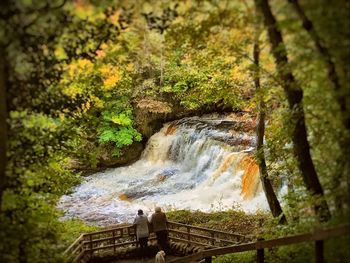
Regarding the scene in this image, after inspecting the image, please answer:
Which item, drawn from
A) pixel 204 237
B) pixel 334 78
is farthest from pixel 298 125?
pixel 204 237

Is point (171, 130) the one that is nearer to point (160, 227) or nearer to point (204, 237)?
point (160, 227)

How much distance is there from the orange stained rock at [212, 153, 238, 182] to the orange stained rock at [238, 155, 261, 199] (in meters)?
1.16

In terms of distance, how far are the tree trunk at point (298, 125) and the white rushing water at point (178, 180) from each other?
10015 millimetres

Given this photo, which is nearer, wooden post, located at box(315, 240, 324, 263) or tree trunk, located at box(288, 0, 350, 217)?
tree trunk, located at box(288, 0, 350, 217)

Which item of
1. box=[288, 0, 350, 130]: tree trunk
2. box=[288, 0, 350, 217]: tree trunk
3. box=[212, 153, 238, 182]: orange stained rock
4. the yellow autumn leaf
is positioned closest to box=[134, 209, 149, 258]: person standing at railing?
the yellow autumn leaf

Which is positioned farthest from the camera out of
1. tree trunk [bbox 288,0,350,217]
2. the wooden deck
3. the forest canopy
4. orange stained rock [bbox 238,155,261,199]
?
orange stained rock [bbox 238,155,261,199]

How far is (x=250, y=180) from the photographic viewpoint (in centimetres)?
1844

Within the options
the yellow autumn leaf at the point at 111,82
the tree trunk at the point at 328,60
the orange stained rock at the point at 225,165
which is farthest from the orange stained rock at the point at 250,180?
the tree trunk at the point at 328,60

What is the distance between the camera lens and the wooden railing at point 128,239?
39.2 feet

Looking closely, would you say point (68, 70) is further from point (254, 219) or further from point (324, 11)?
point (254, 219)

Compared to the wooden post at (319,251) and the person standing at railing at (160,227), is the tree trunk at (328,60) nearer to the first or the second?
the wooden post at (319,251)

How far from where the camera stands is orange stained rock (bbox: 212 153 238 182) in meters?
20.4

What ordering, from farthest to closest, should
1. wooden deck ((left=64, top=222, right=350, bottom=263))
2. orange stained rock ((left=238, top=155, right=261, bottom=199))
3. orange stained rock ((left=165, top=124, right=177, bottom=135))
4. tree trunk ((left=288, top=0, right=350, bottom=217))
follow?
orange stained rock ((left=165, top=124, right=177, bottom=135)), orange stained rock ((left=238, top=155, right=261, bottom=199)), wooden deck ((left=64, top=222, right=350, bottom=263)), tree trunk ((left=288, top=0, right=350, bottom=217))

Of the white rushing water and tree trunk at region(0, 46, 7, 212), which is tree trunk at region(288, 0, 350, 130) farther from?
the white rushing water
